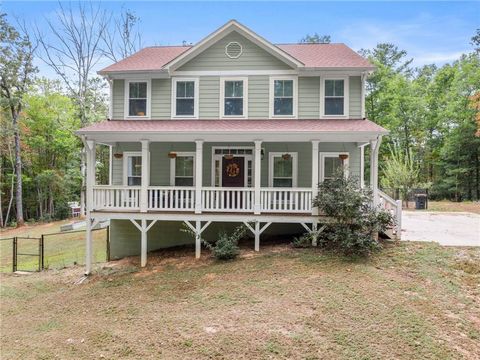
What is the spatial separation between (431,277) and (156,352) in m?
6.30

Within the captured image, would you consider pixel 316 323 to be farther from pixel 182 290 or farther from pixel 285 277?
pixel 182 290

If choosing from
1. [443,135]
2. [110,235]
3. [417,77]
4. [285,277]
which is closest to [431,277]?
[285,277]

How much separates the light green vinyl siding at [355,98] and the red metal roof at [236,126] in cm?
42

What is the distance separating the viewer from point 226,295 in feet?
22.5

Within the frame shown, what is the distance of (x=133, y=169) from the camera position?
11.9m

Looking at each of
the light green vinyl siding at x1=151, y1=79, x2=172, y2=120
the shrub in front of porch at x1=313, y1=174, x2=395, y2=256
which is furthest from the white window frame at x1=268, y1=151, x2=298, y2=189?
the light green vinyl siding at x1=151, y1=79, x2=172, y2=120

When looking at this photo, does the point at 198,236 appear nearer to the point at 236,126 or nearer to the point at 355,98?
the point at 236,126

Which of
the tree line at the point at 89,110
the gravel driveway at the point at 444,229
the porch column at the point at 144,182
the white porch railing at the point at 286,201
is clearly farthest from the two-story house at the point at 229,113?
the tree line at the point at 89,110

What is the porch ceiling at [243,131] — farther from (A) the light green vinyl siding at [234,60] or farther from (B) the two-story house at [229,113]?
(A) the light green vinyl siding at [234,60]

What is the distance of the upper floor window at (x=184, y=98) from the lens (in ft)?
37.8

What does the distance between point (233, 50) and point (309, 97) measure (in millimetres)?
3389

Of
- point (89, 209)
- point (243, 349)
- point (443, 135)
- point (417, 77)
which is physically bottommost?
point (243, 349)

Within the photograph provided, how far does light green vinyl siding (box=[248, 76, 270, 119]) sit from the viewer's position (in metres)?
11.3

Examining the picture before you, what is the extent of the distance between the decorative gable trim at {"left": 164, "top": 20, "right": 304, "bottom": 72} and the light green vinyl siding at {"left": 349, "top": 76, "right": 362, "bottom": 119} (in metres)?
2.17
